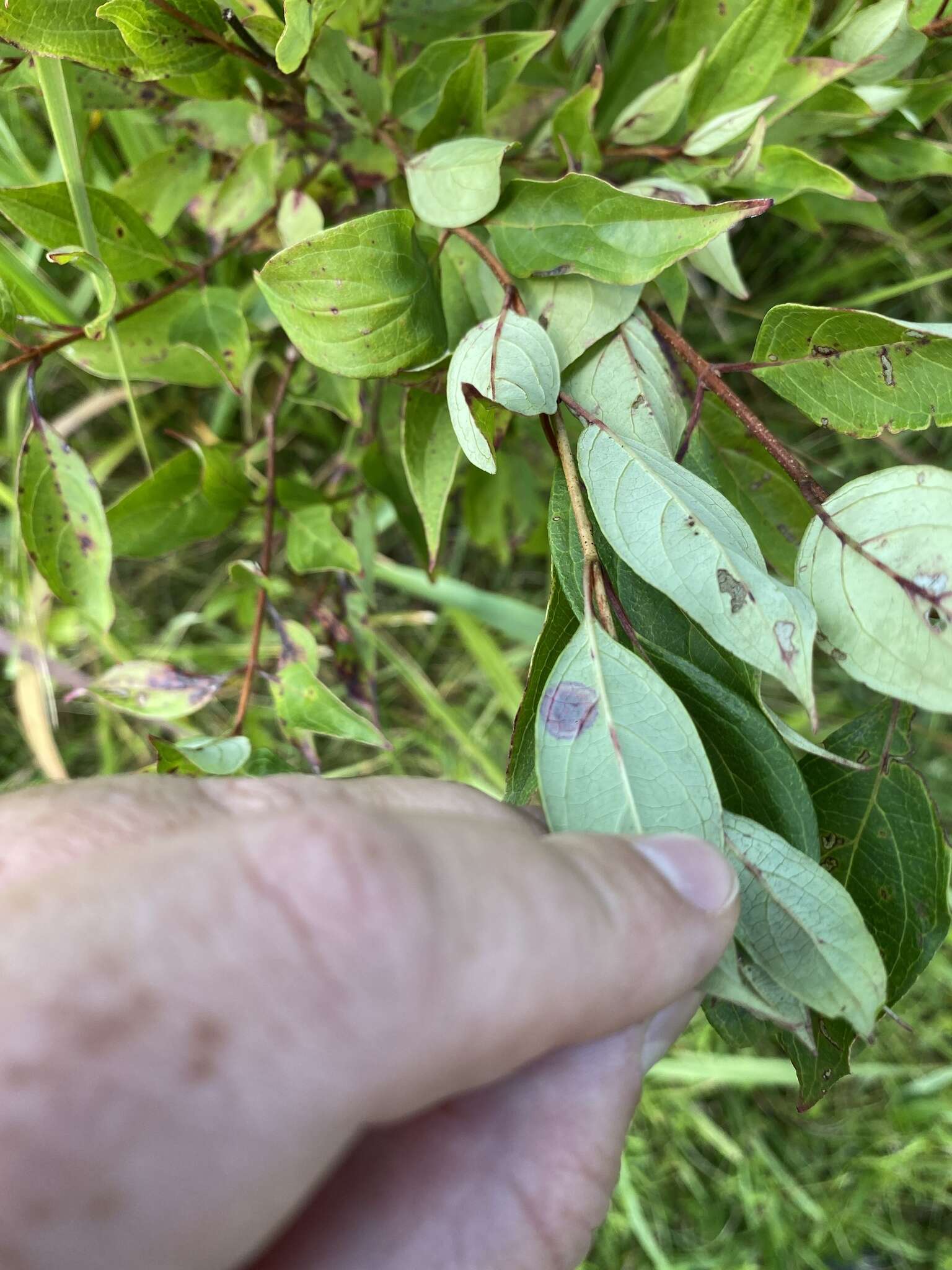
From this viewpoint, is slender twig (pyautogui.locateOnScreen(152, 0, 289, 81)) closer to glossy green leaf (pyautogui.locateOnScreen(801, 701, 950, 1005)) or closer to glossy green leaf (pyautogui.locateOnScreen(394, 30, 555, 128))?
glossy green leaf (pyautogui.locateOnScreen(394, 30, 555, 128))

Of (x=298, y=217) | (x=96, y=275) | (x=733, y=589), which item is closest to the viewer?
(x=733, y=589)

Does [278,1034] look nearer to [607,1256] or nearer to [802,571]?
[802,571]

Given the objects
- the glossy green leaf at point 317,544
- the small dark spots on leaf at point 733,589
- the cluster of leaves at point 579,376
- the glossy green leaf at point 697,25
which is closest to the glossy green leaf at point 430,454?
the cluster of leaves at point 579,376

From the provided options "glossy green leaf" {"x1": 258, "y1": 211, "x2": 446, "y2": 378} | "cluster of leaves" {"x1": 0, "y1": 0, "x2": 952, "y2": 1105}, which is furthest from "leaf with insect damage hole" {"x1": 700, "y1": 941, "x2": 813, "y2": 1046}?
"glossy green leaf" {"x1": 258, "y1": 211, "x2": 446, "y2": 378}

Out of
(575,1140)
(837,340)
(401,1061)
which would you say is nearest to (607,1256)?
(575,1140)

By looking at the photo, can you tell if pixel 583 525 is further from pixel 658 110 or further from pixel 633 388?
pixel 658 110

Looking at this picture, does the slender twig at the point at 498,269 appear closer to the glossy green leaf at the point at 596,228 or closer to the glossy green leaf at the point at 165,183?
the glossy green leaf at the point at 596,228

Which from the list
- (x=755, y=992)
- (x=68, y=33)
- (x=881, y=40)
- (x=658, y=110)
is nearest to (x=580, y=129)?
(x=658, y=110)
